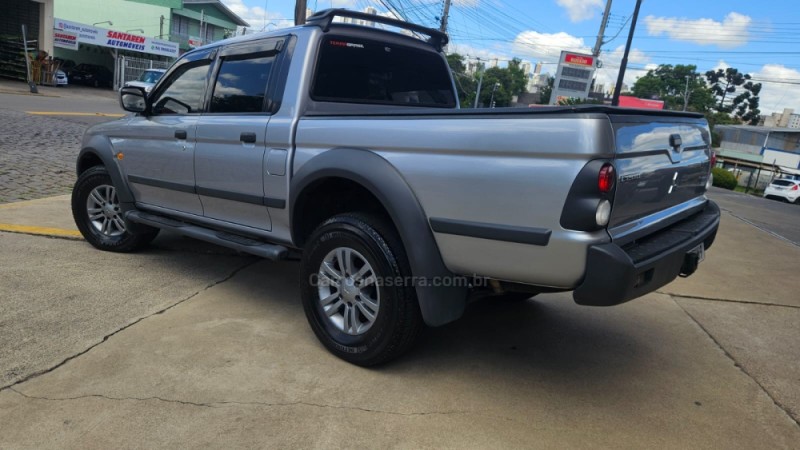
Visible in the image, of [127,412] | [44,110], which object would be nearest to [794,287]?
[127,412]

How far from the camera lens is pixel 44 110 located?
56.1 feet

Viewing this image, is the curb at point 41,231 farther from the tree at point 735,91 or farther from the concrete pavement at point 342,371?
the tree at point 735,91

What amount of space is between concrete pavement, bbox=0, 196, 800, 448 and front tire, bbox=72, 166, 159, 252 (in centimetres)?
23

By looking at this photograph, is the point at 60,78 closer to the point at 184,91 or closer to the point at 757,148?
the point at 184,91

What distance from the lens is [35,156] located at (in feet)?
30.9

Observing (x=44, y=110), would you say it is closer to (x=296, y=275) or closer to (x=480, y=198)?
(x=296, y=275)

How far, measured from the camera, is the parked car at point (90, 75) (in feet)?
114

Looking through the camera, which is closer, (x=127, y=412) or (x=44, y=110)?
(x=127, y=412)

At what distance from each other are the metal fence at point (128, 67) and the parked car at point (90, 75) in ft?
4.66

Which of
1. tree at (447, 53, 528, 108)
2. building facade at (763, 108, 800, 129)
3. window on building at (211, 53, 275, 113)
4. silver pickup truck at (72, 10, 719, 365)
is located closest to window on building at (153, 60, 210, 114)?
silver pickup truck at (72, 10, 719, 365)

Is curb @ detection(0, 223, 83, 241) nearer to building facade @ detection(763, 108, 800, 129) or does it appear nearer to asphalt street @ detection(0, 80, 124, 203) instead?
asphalt street @ detection(0, 80, 124, 203)

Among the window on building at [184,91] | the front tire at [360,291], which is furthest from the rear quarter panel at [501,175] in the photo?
the window on building at [184,91]

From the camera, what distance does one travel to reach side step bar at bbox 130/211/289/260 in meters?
3.58

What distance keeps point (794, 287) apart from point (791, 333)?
5.46 ft
